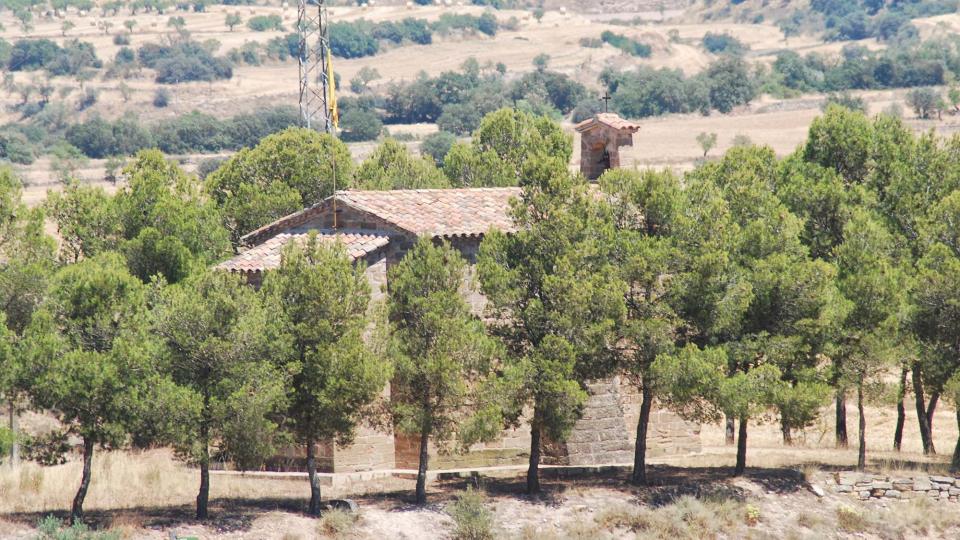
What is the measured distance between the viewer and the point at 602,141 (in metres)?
41.7

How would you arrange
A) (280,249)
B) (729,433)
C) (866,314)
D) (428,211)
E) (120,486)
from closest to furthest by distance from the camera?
(120,486), (280,249), (866,314), (428,211), (729,433)

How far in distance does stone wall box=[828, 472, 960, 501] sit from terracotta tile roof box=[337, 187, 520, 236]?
9.48 m

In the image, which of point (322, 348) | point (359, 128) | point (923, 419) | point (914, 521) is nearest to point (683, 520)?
point (914, 521)

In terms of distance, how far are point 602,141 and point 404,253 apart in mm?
9129

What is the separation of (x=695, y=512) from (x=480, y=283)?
21.9ft

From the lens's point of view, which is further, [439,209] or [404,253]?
[439,209]

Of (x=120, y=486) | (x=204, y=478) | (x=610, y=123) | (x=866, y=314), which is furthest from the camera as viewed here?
(x=610, y=123)

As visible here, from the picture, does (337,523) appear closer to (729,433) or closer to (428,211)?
(428,211)

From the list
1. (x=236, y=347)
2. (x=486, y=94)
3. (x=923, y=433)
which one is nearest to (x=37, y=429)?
(x=236, y=347)

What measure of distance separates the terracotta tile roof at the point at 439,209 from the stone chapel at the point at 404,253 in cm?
2

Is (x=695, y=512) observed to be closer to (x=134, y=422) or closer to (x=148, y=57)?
(x=134, y=422)

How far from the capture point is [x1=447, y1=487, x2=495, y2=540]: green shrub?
30.5m

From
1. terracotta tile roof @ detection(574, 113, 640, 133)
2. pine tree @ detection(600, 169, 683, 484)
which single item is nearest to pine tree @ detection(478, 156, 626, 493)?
pine tree @ detection(600, 169, 683, 484)

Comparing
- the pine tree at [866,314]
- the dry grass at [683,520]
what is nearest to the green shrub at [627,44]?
the pine tree at [866,314]
